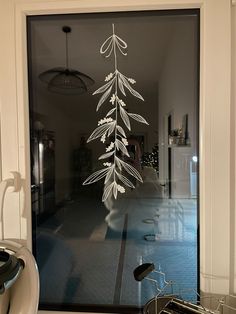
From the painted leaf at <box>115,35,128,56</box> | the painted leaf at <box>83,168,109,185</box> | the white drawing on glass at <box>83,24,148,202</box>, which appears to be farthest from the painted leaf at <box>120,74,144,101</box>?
the painted leaf at <box>83,168,109,185</box>

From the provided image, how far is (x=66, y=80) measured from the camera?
1.20 meters

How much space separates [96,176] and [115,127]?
25cm

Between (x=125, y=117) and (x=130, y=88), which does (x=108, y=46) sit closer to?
(x=130, y=88)

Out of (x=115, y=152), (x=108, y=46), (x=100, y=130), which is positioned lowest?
(x=115, y=152)

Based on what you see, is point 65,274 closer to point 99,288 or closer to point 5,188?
point 99,288

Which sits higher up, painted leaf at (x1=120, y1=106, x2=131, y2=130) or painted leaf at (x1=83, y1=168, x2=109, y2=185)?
painted leaf at (x1=120, y1=106, x2=131, y2=130)

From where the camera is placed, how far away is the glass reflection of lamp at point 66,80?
1.19 meters

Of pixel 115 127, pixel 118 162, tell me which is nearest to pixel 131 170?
pixel 118 162

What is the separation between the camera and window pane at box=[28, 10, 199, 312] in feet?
3.80

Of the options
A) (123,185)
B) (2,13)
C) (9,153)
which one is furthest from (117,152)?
(2,13)

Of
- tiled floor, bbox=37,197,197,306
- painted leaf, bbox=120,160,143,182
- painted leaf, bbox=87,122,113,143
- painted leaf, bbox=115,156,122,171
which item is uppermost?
painted leaf, bbox=87,122,113,143

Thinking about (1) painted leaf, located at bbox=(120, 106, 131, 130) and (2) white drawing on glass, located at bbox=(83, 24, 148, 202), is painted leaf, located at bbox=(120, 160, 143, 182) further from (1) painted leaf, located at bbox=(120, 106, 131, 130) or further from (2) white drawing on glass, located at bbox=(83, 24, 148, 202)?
(1) painted leaf, located at bbox=(120, 106, 131, 130)

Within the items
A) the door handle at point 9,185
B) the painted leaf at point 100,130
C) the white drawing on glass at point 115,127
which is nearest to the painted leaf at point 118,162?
the white drawing on glass at point 115,127

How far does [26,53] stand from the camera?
46.1 inches
